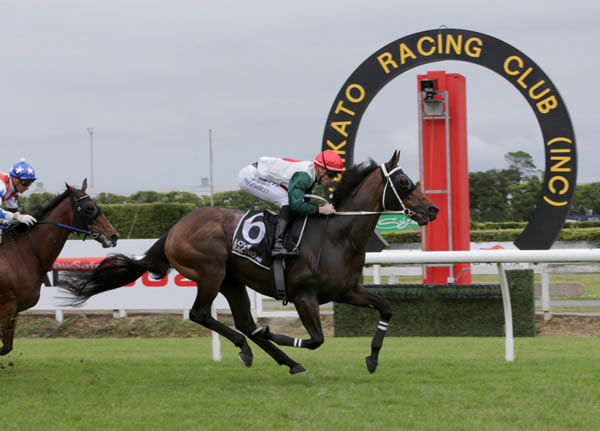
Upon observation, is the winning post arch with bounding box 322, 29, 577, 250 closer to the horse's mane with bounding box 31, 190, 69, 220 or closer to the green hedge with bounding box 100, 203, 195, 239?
the horse's mane with bounding box 31, 190, 69, 220

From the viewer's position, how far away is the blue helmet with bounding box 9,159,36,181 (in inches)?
219

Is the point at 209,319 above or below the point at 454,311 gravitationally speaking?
above

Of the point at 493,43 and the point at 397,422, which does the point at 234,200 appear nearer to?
the point at 493,43

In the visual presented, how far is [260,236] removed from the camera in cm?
503

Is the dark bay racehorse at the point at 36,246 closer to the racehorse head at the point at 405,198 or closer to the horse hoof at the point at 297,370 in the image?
the horse hoof at the point at 297,370

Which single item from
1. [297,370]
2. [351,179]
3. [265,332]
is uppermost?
[351,179]

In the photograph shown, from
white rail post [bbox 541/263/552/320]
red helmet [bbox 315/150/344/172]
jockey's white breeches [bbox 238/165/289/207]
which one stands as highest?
red helmet [bbox 315/150/344/172]

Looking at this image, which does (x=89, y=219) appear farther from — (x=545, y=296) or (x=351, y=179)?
(x=545, y=296)

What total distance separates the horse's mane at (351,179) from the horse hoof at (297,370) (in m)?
1.06

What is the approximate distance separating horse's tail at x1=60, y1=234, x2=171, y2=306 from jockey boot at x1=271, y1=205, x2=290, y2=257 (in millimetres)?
956

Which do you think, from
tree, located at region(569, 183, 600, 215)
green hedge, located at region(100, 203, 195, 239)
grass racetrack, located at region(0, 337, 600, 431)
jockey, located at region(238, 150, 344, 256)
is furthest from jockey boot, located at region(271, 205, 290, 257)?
tree, located at region(569, 183, 600, 215)

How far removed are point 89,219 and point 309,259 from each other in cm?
177

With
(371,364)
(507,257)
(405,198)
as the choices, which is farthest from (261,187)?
(507,257)

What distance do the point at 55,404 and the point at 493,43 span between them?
270 inches
